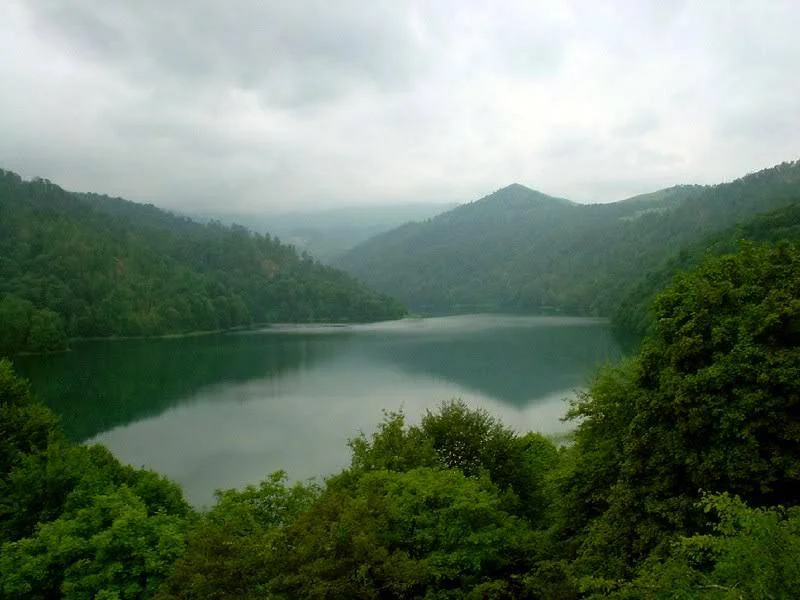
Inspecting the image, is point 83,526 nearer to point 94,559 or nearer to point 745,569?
point 94,559

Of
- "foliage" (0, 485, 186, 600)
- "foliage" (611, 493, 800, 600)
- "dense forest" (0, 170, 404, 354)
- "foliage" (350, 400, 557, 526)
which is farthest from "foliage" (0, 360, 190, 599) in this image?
"dense forest" (0, 170, 404, 354)

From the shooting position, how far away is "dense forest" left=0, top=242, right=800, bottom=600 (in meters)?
10.6

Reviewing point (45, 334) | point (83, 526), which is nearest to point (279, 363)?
point (45, 334)

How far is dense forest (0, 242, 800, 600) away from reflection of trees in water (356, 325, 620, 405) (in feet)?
85.6

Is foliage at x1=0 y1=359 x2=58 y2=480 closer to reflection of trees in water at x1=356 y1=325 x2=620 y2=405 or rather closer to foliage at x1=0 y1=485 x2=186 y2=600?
foliage at x1=0 y1=485 x2=186 y2=600

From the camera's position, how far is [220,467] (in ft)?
97.7

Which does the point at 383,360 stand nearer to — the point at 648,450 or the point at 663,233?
the point at 648,450

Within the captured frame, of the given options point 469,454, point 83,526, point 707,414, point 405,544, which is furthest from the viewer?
point 469,454

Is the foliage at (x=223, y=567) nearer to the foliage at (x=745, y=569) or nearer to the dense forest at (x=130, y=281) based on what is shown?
the foliage at (x=745, y=569)

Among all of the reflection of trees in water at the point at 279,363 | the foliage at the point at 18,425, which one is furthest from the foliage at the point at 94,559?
the reflection of trees in water at the point at 279,363

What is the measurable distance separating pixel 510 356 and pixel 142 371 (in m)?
42.0

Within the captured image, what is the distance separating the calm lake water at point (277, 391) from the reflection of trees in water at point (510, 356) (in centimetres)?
17

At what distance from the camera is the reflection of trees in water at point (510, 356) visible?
2045 inches

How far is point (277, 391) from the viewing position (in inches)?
2056
